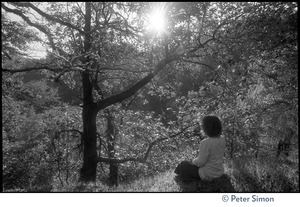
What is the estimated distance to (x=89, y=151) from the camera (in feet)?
36.9

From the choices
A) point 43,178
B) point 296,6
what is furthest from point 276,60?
point 43,178

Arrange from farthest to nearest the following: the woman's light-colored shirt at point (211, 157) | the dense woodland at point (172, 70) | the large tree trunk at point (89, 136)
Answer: the large tree trunk at point (89, 136) < the dense woodland at point (172, 70) < the woman's light-colored shirt at point (211, 157)

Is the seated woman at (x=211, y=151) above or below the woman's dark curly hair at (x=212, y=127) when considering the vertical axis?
below

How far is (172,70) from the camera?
37.7 feet

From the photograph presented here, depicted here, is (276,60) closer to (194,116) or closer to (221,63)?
(221,63)

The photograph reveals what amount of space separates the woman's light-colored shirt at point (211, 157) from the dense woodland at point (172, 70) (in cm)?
56

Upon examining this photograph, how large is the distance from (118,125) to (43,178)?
5544 mm

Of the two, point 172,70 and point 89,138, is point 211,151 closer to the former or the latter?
point 172,70

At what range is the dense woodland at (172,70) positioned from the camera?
6.85 m

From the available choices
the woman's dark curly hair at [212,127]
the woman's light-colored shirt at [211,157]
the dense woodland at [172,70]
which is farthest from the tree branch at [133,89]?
the woman's light-colored shirt at [211,157]

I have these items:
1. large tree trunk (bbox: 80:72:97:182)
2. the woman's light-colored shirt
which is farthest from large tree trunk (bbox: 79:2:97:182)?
the woman's light-colored shirt

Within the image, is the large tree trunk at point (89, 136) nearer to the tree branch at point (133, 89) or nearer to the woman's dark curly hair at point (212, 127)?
the tree branch at point (133, 89)

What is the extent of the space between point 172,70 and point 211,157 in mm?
6373

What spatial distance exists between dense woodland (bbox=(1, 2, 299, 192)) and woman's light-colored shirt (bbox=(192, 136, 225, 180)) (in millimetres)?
556
